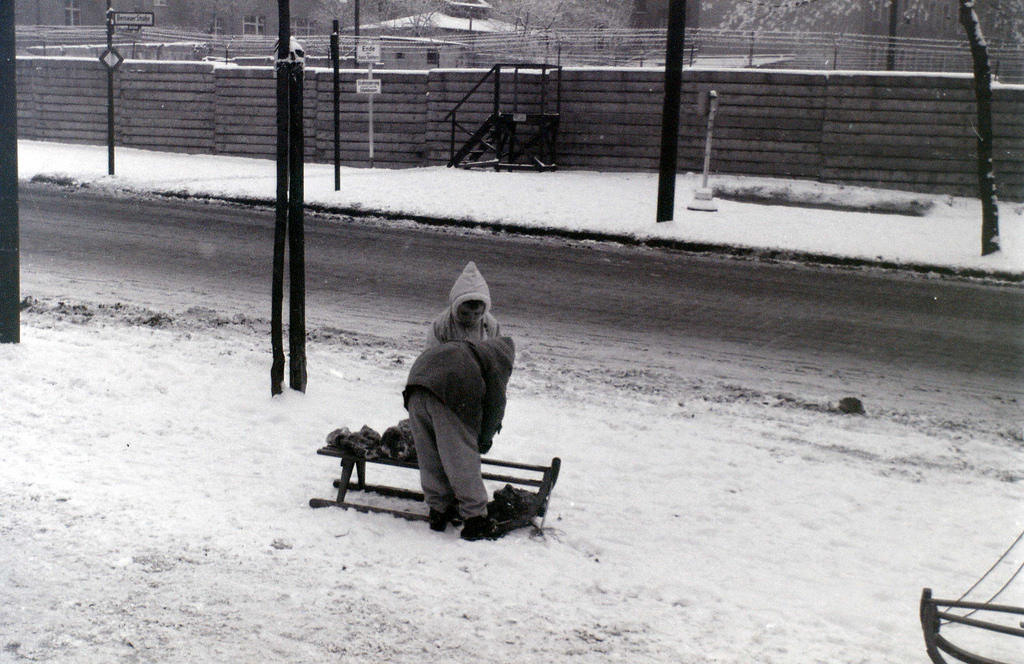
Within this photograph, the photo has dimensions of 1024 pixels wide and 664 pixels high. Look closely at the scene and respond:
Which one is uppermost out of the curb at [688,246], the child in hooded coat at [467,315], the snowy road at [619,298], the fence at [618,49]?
the fence at [618,49]

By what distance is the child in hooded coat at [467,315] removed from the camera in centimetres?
512

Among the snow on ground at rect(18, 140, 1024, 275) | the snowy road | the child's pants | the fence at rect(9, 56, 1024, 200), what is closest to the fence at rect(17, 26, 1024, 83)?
the fence at rect(9, 56, 1024, 200)

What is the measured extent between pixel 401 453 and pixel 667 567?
149 centimetres

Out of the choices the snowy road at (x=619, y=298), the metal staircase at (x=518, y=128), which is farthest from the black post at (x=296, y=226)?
the metal staircase at (x=518, y=128)

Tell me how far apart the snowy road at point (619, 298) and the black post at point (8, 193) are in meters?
2.41

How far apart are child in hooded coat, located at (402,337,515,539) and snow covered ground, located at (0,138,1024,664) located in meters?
0.13

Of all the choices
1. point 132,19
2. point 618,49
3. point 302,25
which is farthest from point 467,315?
point 302,25

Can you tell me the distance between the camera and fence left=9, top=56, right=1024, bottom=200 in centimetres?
1927

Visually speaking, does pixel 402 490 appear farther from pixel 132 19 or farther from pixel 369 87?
pixel 132 19

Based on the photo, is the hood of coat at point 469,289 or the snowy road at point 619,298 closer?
the hood of coat at point 469,289

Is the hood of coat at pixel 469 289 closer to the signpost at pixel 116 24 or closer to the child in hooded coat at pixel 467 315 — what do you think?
the child in hooded coat at pixel 467 315

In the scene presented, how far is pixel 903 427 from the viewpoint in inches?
278

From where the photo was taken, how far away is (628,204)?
56.7ft

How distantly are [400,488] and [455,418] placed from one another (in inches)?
33.8
